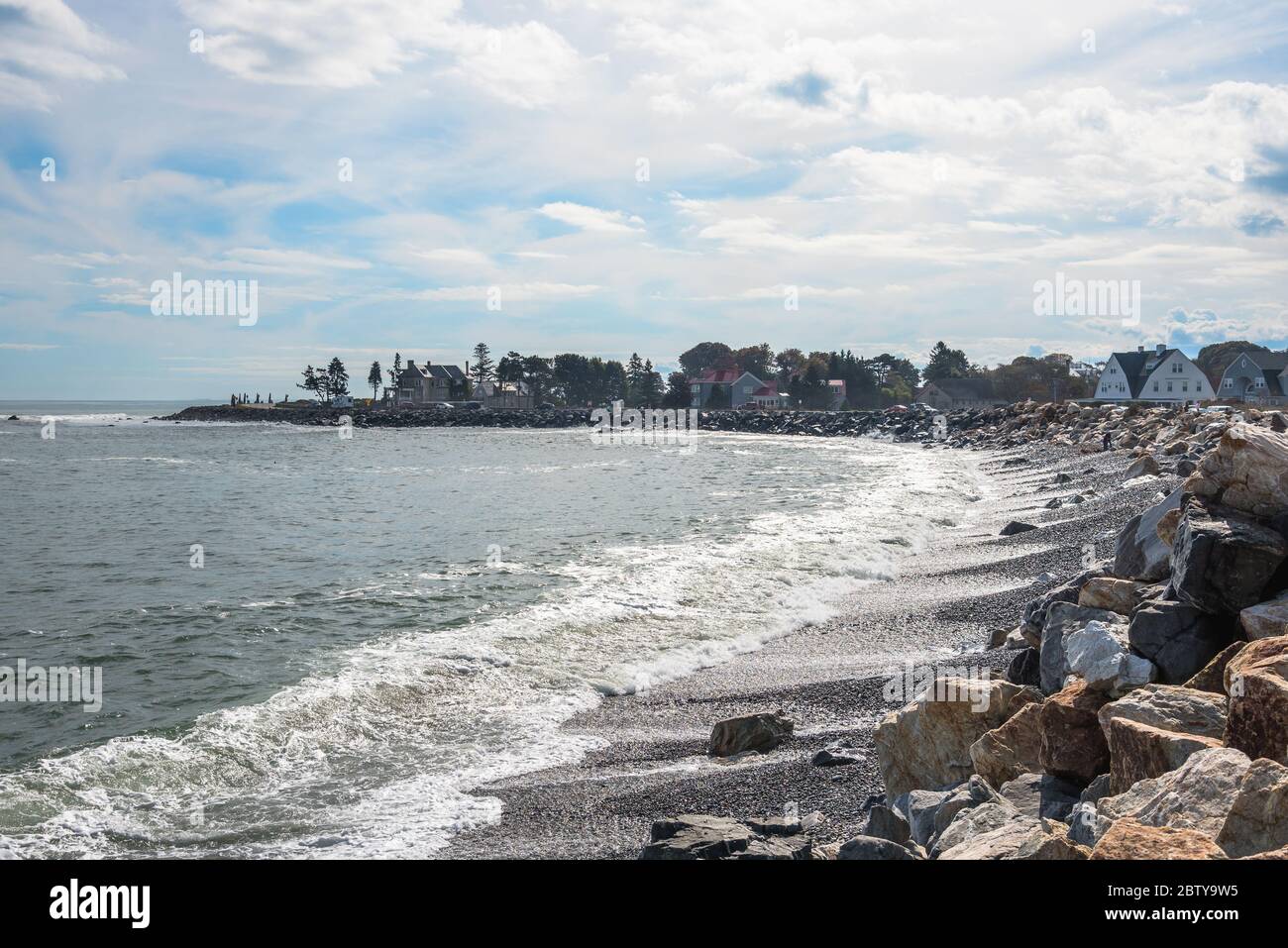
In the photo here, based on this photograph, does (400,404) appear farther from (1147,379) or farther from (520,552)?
(520,552)

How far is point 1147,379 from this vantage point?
99.2m

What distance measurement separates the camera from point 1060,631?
25.2ft

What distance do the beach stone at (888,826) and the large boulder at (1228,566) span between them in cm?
298

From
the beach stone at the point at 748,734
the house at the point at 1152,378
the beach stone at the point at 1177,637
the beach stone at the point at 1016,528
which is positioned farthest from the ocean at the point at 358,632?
the house at the point at 1152,378

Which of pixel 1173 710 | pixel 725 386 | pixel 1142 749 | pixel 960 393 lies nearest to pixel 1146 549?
pixel 1173 710

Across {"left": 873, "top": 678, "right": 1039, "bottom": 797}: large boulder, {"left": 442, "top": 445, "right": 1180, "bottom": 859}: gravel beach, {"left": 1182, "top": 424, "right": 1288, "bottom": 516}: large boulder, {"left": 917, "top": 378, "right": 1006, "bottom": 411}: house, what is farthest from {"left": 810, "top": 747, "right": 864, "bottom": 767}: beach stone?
{"left": 917, "top": 378, "right": 1006, "bottom": 411}: house

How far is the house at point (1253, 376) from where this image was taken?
299ft

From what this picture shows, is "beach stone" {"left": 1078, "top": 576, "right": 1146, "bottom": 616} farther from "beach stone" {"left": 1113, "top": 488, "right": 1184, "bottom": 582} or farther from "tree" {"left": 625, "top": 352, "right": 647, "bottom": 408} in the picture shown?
"tree" {"left": 625, "top": 352, "right": 647, "bottom": 408}

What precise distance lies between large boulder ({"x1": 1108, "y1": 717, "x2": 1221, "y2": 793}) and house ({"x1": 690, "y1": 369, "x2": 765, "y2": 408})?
149m

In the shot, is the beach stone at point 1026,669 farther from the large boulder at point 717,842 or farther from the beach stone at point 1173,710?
the large boulder at point 717,842

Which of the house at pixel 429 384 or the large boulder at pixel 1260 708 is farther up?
the house at pixel 429 384

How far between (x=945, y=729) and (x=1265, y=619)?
2.33 meters

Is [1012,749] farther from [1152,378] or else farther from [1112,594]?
[1152,378]
